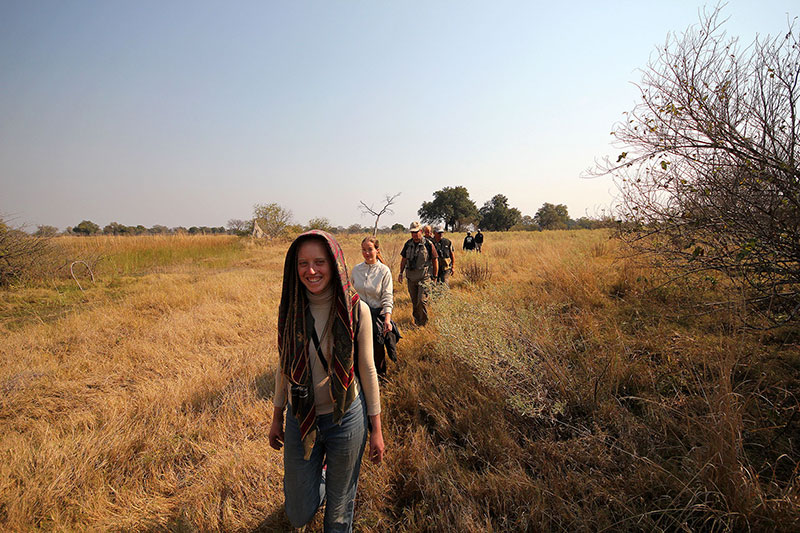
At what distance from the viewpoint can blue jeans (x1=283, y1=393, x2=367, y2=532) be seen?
1.66m

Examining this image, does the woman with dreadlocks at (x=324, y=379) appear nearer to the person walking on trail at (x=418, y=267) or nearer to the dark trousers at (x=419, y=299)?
the person walking on trail at (x=418, y=267)

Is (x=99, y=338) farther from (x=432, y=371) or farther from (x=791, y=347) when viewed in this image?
(x=791, y=347)

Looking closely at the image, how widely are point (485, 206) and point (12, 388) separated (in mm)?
70235

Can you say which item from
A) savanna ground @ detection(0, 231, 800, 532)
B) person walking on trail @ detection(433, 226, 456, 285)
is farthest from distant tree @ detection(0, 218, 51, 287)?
person walking on trail @ detection(433, 226, 456, 285)

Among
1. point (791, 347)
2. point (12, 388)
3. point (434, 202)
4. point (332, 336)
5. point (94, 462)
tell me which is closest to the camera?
point (332, 336)

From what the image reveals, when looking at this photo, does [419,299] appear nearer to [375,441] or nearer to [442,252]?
[442,252]

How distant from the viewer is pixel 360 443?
1.71 meters

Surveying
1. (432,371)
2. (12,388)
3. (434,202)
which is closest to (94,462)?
(12,388)

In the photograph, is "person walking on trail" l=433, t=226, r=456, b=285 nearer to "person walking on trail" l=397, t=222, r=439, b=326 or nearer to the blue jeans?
"person walking on trail" l=397, t=222, r=439, b=326

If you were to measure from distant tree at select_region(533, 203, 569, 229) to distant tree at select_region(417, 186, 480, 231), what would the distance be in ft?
49.8

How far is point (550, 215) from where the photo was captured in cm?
6644

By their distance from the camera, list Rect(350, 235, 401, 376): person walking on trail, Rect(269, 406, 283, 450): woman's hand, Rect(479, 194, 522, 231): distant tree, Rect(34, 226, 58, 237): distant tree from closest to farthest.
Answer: Rect(269, 406, 283, 450): woman's hand, Rect(350, 235, 401, 376): person walking on trail, Rect(34, 226, 58, 237): distant tree, Rect(479, 194, 522, 231): distant tree

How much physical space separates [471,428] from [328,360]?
5.64 feet

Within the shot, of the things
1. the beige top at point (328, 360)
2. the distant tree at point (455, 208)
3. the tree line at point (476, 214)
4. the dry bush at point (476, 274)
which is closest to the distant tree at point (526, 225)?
the tree line at point (476, 214)
